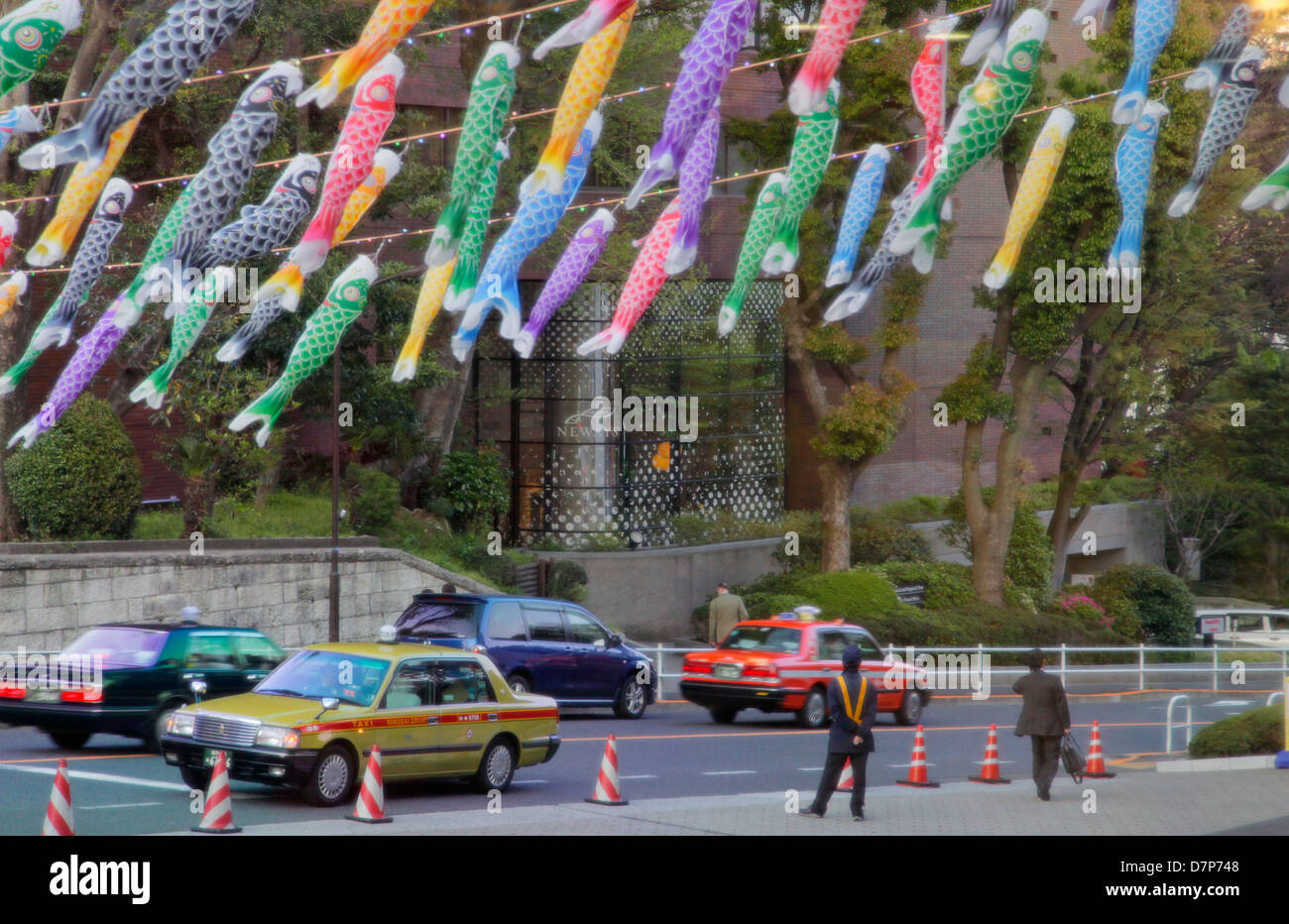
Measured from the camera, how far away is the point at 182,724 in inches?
518

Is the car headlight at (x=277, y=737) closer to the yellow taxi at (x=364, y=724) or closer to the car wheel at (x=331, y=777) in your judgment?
the yellow taxi at (x=364, y=724)

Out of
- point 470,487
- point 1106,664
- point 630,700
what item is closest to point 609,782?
point 630,700

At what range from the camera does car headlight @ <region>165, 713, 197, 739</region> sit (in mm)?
13102

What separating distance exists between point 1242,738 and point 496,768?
9255 millimetres

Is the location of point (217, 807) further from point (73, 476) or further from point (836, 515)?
point (836, 515)

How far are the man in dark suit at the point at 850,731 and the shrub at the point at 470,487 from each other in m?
17.9

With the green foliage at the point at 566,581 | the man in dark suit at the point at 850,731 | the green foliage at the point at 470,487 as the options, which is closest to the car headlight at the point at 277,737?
the man in dark suit at the point at 850,731

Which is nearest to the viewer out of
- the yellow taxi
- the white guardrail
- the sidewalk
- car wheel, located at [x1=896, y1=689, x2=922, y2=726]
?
the sidewalk

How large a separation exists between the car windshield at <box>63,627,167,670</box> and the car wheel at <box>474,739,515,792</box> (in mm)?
3776

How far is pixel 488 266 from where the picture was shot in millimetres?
18203

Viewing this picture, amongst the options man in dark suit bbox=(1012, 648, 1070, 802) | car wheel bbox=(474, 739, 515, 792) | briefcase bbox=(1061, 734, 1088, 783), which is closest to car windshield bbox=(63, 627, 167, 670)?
car wheel bbox=(474, 739, 515, 792)

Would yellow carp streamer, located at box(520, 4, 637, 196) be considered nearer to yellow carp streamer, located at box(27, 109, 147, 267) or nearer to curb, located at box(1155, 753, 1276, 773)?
yellow carp streamer, located at box(27, 109, 147, 267)

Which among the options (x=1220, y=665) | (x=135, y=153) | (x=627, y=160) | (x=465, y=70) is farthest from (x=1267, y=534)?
(x=135, y=153)

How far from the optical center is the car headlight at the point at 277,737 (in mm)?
12711
